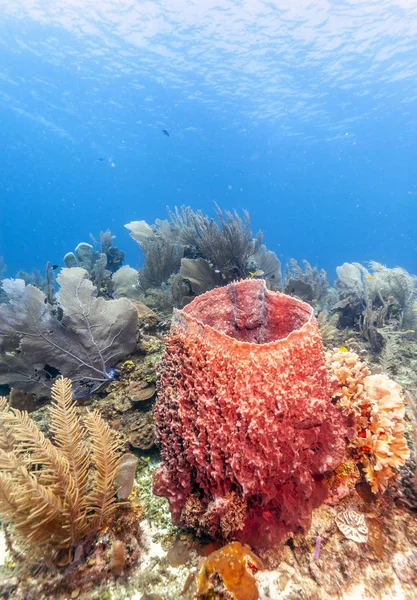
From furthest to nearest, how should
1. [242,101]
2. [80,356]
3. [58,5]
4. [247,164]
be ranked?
[247,164] < [242,101] < [58,5] < [80,356]

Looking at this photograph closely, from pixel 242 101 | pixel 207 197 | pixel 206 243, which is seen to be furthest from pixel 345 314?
pixel 207 197

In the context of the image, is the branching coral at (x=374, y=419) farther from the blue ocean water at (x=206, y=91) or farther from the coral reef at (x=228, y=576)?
the blue ocean water at (x=206, y=91)

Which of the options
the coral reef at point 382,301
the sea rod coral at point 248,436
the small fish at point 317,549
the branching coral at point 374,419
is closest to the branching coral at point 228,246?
the coral reef at point 382,301

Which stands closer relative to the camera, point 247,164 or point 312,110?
point 312,110

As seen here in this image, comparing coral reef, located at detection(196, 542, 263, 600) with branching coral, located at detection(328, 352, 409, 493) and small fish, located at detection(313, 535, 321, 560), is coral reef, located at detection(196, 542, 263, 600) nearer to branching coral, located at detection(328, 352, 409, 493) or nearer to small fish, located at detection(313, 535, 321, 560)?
small fish, located at detection(313, 535, 321, 560)

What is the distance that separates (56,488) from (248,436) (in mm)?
1240

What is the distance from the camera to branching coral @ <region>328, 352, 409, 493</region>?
2088 millimetres

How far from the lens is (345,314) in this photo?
690 cm

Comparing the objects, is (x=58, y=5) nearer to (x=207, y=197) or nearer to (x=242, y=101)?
(x=242, y=101)

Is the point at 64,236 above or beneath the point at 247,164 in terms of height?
above

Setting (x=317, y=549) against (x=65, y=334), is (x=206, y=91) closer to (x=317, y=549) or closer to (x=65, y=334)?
(x=65, y=334)

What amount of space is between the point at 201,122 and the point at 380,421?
55.8 meters

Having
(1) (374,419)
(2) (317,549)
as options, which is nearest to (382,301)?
(1) (374,419)

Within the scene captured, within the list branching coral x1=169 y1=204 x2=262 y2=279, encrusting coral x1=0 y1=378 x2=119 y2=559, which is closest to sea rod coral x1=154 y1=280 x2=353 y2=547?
encrusting coral x1=0 y1=378 x2=119 y2=559
